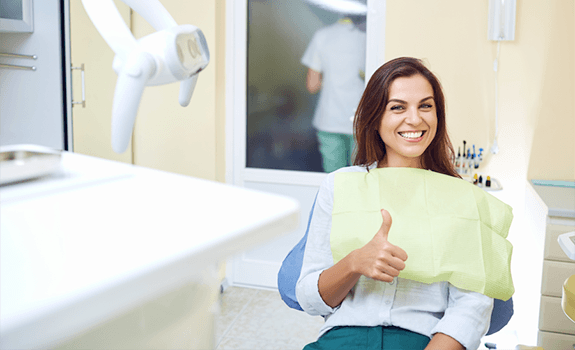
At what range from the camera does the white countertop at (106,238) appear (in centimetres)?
28

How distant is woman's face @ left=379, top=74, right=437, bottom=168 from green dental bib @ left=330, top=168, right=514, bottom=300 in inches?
2.9

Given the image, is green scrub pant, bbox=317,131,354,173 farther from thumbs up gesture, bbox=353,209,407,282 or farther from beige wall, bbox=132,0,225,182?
thumbs up gesture, bbox=353,209,407,282

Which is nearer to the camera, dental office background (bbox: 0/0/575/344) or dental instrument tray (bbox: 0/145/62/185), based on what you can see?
dental instrument tray (bbox: 0/145/62/185)

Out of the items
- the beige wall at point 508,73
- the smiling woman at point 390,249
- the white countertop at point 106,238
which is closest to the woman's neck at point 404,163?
the smiling woman at point 390,249

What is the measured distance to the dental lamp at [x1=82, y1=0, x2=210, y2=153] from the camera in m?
0.52

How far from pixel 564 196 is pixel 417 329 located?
152 cm

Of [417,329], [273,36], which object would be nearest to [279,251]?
[273,36]

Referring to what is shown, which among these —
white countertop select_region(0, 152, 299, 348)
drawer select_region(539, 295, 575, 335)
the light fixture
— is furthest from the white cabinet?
white countertop select_region(0, 152, 299, 348)

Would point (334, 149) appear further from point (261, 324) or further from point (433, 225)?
point (433, 225)

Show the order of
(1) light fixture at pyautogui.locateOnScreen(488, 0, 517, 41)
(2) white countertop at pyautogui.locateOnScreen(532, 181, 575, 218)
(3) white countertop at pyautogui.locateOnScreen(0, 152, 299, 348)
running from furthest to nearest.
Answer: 1. (1) light fixture at pyautogui.locateOnScreen(488, 0, 517, 41)
2. (2) white countertop at pyautogui.locateOnScreen(532, 181, 575, 218)
3. (3) white countertop at pyautogui.locateOnScreen(0, 152, 299, 348)

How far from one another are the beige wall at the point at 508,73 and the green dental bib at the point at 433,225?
66.5 inches

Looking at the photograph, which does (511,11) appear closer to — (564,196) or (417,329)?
(564,196)

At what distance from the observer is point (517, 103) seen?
2.66 m

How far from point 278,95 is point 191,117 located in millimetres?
556
